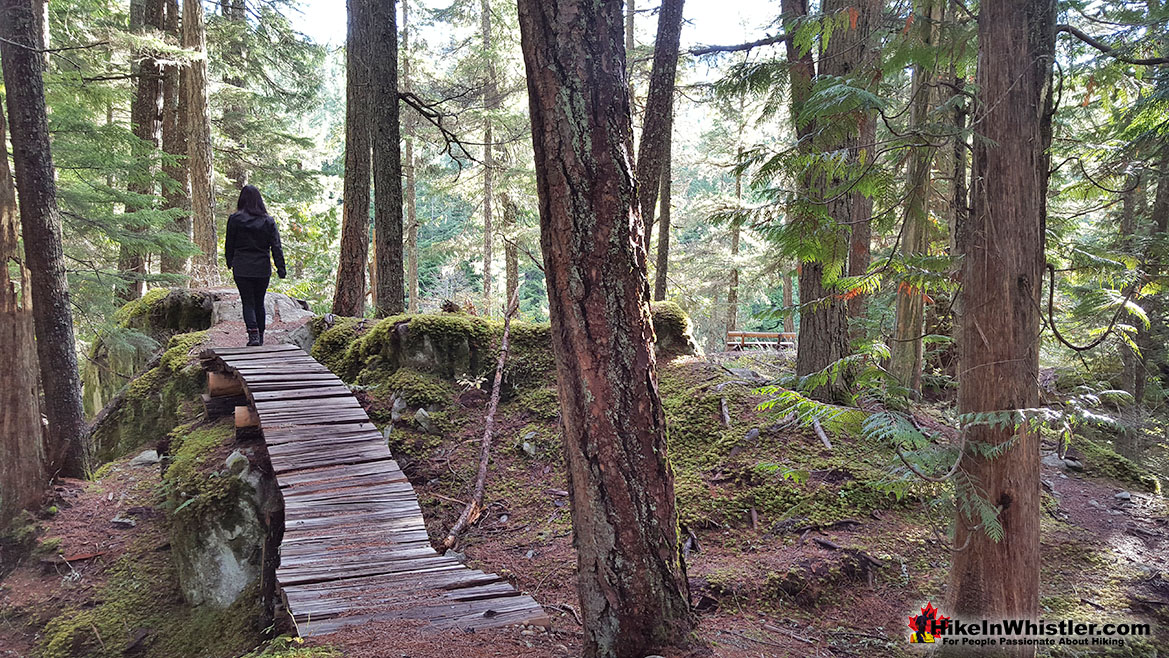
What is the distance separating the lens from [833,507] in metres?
4.82

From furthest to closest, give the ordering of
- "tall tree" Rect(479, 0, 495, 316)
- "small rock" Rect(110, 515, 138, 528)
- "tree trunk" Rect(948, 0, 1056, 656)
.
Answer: "tall tree" Rect(479, 0, 495, 316)
"small rock" Rect(110, 515, 138, 528)
"tree trunk" Rect(948, 0, 1056, 656)

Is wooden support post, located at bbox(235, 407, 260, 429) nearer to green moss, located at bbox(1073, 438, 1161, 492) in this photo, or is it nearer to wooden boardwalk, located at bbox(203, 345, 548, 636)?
wooden boardwalk, located at bbox(203, 345, 548, 636)

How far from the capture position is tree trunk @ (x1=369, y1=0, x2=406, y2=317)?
8.54 meters

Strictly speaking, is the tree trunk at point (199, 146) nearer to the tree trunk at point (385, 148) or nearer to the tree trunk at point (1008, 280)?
the tree trunk at point (385, 148)

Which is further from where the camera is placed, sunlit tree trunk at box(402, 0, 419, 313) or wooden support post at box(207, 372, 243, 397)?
sunlit tree trunk at box(402, 0, 419, 313)

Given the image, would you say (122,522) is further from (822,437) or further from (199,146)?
(199,146)

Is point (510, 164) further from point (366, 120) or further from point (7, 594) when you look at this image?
point (7, 594)

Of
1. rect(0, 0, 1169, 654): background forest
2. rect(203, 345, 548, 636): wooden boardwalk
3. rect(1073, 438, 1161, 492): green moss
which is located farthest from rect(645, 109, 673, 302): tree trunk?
rect(1073, 438, 1161, 492): green moss

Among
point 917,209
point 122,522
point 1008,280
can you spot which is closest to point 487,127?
point 122,522

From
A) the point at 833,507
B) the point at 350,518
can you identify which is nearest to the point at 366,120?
the point at 350,518

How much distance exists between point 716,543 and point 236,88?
17.8 meters

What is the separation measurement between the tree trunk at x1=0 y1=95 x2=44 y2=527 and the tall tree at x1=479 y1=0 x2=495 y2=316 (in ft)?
37.0

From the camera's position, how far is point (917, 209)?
3.37m

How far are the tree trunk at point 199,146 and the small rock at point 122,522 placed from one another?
7688mm
